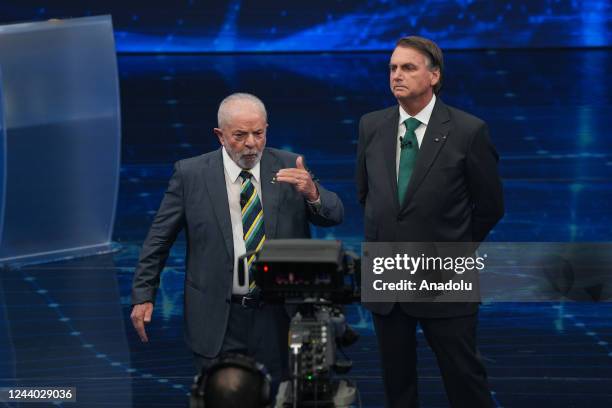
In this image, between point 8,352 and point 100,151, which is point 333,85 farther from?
point 8,352

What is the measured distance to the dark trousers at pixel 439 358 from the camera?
415 centimetres

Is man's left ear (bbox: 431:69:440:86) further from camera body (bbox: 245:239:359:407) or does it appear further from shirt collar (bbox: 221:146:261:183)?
camera body (bbox: 245:239:359:407)

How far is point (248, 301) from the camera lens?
160 inches

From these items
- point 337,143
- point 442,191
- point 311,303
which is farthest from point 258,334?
point 337,143

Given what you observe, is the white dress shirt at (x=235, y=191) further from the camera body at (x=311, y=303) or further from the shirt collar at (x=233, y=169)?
the camera body at (x=311, y=303)

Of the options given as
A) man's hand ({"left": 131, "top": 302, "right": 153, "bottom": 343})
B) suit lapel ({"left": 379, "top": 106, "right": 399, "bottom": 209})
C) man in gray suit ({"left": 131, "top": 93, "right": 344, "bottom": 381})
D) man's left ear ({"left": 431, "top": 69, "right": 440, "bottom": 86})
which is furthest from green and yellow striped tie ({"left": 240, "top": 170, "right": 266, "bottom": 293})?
man's left ear ({"left": 431, "top": 69, "right": 440, "bottom": 86})

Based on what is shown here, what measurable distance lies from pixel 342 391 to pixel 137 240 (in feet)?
16.0

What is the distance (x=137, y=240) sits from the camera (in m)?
7.93

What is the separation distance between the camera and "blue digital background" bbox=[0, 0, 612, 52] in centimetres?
1394

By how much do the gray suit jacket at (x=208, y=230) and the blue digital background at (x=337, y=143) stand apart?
1.14 m

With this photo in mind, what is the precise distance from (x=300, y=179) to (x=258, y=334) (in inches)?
22.1

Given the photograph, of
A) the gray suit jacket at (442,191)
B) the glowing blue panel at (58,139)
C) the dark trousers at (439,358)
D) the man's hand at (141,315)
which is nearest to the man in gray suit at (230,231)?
the man's hand at (141,315)

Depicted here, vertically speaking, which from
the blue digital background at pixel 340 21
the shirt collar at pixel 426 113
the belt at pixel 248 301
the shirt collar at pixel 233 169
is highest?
the blue digital background at pixel 340 21

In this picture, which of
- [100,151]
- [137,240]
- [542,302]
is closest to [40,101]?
[100,151]
